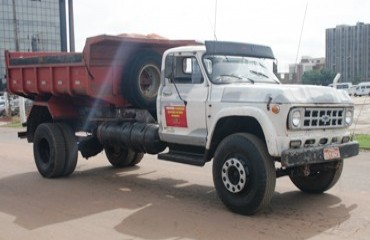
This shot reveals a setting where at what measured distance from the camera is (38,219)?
649cm

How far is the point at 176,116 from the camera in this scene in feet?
24.6

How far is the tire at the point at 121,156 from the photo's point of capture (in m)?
10.4

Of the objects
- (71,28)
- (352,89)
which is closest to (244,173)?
(71,28)

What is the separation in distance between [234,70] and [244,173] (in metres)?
1.64

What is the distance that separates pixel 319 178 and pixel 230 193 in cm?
160

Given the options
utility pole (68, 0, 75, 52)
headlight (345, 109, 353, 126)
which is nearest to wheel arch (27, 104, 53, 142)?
headlight (345, 109, 353, 126)

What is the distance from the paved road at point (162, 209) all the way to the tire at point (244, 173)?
190 millimetres

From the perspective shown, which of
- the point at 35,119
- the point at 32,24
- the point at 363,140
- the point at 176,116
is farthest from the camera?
the point at 32,24

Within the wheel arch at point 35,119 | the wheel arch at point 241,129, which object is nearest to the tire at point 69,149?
the wheel arch at point 35,119

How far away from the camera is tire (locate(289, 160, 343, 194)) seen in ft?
23.3

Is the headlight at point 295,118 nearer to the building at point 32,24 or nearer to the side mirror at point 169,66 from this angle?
the side mirror at point 169,66

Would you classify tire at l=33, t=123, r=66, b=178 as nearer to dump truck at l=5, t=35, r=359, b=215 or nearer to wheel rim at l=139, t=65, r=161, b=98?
dump truck at l=5, t=35, r=359, b=215

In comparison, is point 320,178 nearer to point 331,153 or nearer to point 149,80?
point 331,153

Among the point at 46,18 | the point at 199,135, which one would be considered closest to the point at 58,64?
the point at 199,135
